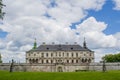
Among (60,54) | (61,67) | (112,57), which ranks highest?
(60,54)

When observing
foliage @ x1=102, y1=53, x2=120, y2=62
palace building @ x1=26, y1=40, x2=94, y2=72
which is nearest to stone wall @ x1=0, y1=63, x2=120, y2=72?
palace building @ x1=26, y1=40, x2=94, y2=72

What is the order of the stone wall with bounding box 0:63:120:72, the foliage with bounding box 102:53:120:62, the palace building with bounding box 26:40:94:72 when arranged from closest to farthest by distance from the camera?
the stone wall with bounding box 0:63:120:72 < the palace building with bounding box 26:40:94:72 < the foliage with bounding box 102:53:120:62

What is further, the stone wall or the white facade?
the white facade

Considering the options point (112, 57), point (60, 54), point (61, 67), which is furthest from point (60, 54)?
point (112, 57)

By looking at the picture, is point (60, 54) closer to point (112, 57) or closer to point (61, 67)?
point (61, 67)

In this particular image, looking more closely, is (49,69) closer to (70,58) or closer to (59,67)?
(59,67)

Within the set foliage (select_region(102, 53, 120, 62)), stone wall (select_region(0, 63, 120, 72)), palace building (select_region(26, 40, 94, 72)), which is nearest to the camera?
stone wall (select_region(0, 63, 120, 72))

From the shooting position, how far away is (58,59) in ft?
393

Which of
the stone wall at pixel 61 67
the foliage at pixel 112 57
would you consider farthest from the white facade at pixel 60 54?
the stone wall at pixel 61 67

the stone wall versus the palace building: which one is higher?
the palace building

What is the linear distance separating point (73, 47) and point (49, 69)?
25876mm

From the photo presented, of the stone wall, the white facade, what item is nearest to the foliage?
the white facade

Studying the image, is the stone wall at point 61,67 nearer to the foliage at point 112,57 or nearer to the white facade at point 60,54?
the white facade at point 60,54

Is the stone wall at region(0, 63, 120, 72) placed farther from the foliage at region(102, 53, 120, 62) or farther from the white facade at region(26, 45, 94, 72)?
the foliage at region(102, 53, 120, 62)
